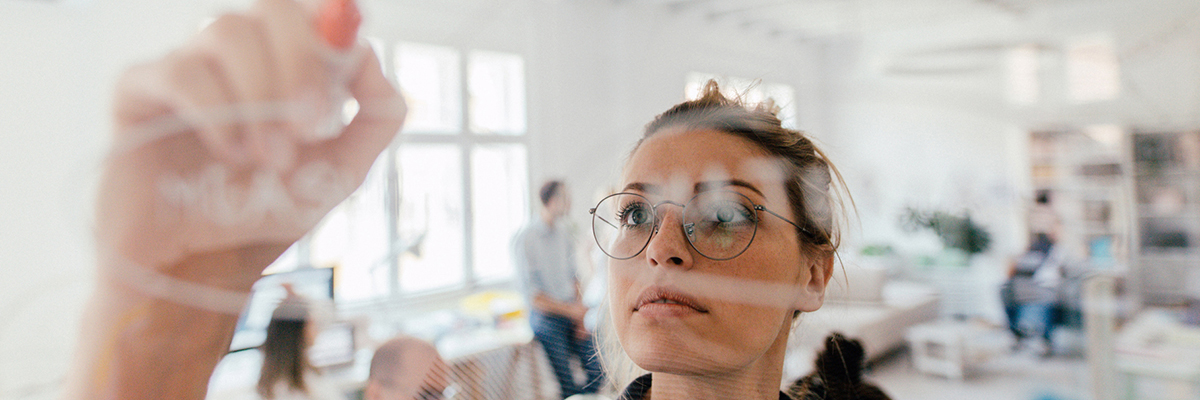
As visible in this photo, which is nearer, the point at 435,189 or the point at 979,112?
the point at 435,189

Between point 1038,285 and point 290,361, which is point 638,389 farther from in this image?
point 1038,285

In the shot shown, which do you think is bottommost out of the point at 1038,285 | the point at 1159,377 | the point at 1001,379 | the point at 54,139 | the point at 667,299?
the point at 1001,379

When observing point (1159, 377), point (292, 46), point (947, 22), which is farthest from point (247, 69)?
point (1159, 377)

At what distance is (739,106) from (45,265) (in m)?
0.41

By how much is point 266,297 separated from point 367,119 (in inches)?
4.4

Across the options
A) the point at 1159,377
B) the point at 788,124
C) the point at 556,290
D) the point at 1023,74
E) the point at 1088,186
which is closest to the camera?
the point at 788,124

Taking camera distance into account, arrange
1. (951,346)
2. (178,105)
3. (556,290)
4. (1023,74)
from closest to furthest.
Result: (178,105) → (556,290) → (1023,74) → (951,346)

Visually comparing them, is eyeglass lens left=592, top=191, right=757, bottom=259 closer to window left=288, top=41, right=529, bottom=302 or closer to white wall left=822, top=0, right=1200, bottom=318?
window left=288, top=41, right=529, bottom=302

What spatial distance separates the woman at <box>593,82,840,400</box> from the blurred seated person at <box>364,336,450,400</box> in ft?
0.42

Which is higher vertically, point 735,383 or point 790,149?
point 790,149

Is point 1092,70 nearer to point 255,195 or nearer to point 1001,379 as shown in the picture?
point 1001,379

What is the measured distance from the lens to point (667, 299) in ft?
1.10

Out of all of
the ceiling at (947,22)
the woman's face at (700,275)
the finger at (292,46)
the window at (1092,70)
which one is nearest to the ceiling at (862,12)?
the ceiling at (947,22)

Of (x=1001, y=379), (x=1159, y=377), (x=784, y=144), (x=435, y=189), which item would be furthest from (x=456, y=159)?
(x=1001, y=379)
